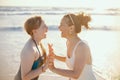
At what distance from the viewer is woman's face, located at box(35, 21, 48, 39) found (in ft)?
7.22

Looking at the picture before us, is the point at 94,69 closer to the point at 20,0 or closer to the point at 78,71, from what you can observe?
the point at 78,71

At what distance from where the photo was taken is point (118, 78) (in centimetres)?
239

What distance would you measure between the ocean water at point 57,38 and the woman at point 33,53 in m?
0.09

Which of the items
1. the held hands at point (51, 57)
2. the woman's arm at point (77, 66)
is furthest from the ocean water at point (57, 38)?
the woman's arm at point (77, 66)

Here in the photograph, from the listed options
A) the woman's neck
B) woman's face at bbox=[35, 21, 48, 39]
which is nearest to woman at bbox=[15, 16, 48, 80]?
woman's face at bbox=[35, 21, 48, 39]

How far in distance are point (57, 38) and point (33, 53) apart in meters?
0.26

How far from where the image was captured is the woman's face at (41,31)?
7.22 feet

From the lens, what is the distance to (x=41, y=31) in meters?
2.23

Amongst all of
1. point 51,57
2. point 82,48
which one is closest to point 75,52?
point 82,48

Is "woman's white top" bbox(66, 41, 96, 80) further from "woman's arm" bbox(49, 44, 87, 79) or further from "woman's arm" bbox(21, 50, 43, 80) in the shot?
"woman's arm" bbox(21, 50, 43, 80)

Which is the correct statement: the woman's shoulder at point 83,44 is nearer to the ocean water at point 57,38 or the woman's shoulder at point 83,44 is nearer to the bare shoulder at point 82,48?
the bare shoulder at point 82,48

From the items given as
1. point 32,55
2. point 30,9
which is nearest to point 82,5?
point 30,9

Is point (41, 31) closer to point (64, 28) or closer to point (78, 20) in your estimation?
point (64, 28)

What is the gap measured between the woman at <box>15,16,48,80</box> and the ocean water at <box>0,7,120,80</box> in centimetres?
9
